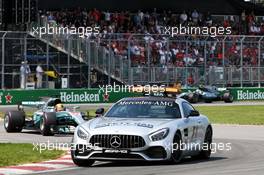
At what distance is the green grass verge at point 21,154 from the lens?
1431 centimetres

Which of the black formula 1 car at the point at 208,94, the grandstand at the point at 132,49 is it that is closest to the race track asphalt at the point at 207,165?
the grandstand at the point at 132,49

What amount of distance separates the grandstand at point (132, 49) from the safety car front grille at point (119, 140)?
86.2 ft

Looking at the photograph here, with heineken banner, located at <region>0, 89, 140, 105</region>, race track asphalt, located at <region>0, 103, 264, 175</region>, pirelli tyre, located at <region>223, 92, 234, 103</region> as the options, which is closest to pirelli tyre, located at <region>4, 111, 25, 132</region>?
race track asphalt, located at <region>0, 103, 264, 175</region>

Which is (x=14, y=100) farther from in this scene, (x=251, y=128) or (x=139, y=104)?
(x=139, y=104)

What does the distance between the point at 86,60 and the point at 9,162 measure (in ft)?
89.8

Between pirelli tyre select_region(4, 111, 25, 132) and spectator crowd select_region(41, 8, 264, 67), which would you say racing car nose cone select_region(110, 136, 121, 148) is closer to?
pirelli tyre select_region(4, 111, 25, 132)

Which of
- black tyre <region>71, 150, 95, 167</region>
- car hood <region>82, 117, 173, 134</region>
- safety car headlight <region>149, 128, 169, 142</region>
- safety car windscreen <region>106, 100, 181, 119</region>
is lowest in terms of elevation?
black tyre <region>71, 150, 95, 167</region>

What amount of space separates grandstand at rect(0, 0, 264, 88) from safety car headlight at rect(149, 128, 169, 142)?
86.4 feet

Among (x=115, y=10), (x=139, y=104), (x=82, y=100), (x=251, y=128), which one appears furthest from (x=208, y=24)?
(x=139, y=104)

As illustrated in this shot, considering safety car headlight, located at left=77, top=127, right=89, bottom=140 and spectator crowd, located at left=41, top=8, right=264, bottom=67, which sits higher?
spectator crowd, located at left=41, top=8, right=264, bottom=67

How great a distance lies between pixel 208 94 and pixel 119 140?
33.6 meters

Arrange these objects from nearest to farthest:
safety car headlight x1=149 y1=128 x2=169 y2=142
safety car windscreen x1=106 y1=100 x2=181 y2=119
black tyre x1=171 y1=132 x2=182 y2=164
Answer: safety car headlight x1=149 y1=128 x2=169 y2=142
black tyre x1=171 y1=132 x2=182 y2=164
safety car windscreen x1=106 y1=100 x2=181 y2=119

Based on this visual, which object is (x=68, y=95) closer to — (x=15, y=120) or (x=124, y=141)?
(x=15, y=120)

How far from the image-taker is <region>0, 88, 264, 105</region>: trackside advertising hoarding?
40294mm
